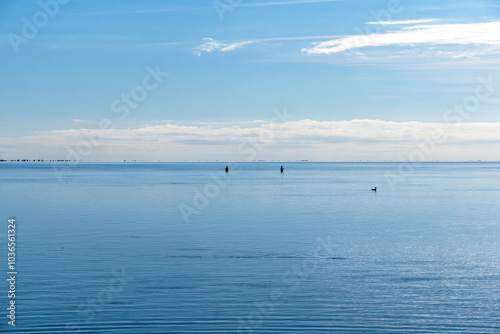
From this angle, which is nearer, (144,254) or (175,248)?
(144,254)

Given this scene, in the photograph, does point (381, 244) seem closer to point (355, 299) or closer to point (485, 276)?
point (485, 276)

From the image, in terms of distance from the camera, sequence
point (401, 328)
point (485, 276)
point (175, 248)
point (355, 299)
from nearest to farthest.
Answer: point (401, 328), point (355, 299), point (485, 276), point (175, 248)

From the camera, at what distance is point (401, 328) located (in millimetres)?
22141

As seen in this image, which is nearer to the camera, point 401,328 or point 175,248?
point 401,328

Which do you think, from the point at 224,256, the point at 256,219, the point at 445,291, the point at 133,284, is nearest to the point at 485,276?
the point at 445,291

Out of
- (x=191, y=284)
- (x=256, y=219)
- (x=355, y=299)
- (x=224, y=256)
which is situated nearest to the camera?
(x=355, y=299)

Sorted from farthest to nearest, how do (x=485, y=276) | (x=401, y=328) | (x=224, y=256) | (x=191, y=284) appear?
(x=224, y=256)
(x=485, y=276)
(x=191, y=284)
(x=401, y=328)

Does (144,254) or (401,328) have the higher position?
(144,254)

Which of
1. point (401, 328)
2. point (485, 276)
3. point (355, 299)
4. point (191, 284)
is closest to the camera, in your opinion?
point (401, 328)

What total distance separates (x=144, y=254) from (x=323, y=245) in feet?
42.0

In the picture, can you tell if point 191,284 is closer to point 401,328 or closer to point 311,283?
point 311,283

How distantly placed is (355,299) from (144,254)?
15.8 m

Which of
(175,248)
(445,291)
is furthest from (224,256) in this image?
(445,291)

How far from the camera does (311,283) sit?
28875 mm
